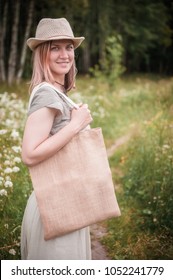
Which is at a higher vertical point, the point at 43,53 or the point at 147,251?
the point at 43,53

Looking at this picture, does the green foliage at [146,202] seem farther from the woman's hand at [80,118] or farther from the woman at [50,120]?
the woman's hand at [80,118]

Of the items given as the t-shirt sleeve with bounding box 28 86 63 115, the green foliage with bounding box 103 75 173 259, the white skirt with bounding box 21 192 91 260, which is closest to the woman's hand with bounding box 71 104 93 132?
the t-shirt sleeve with bounding box 28 86 63 115

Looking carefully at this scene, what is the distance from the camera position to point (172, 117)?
19.1 ft

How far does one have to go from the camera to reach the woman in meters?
1.85

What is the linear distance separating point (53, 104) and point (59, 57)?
38 cm

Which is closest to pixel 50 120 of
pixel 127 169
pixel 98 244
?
pixel 98 244

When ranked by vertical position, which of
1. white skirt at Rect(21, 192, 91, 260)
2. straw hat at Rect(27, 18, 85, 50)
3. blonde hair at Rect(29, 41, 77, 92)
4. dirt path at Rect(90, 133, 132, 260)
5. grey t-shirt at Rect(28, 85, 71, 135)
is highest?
straw hat at Rect(27, 18, 85, 50)

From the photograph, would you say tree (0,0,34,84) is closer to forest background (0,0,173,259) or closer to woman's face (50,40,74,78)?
forest background (0,0,173,259)

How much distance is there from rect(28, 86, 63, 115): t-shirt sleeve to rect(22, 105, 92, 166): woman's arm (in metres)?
0.03

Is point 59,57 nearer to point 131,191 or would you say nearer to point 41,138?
point 41,138

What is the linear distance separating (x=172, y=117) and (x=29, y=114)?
4301 millimetres

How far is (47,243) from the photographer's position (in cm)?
208
